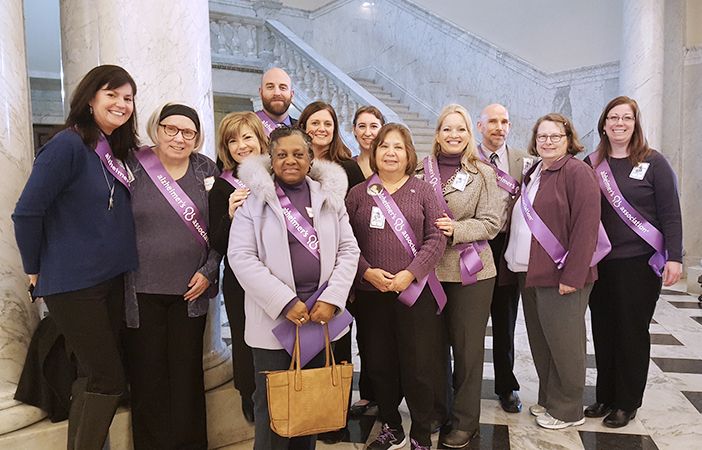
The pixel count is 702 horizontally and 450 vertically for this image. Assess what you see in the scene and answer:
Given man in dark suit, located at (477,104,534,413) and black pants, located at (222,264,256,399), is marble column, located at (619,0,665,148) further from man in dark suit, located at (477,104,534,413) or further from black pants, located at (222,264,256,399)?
black pants, located at (222,264,256,399)

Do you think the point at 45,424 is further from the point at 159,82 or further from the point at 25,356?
the point at 159,82

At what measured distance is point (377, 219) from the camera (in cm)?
258

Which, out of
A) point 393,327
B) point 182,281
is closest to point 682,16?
point 393,327

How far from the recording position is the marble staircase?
9195 mm

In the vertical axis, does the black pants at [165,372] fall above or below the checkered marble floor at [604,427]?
above

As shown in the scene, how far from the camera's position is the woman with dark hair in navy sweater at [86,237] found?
202cm

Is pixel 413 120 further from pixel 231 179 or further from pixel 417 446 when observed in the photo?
pixel 417 446

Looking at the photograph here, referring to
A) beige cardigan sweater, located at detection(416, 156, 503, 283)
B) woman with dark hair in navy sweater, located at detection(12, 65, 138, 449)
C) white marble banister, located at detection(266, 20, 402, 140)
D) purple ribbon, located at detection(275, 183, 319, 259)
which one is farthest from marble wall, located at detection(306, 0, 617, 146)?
woman with dark hair in navy sweater, located at detection(12, 65, 138, 449)

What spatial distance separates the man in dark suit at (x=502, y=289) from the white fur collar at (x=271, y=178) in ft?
3.99

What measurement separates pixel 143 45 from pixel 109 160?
0.71m

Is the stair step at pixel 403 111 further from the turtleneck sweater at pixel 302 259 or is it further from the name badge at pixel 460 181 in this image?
the turtleneck sweater at pixel 302 259

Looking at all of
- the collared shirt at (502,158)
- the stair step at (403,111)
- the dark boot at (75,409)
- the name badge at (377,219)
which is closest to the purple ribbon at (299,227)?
the name badge at (377,219)

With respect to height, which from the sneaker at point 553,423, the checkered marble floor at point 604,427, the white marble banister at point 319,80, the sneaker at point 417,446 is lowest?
the checkered marble floor at point 604,427

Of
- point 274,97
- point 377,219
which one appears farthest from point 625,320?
point 274,97
